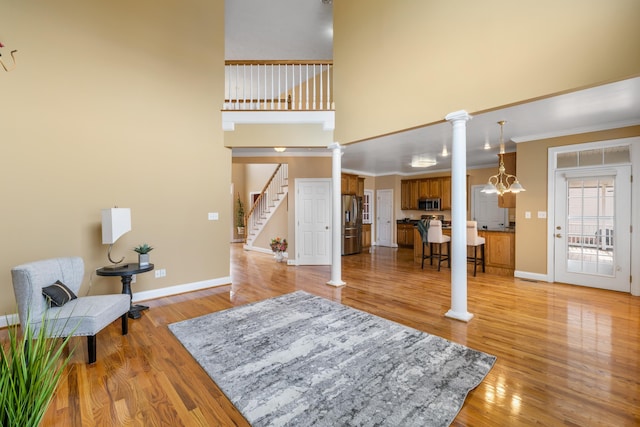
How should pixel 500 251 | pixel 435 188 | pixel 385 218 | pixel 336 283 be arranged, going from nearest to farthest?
pixel 336 283, pixel 500 251, pixel 435 188, pixel 385 218

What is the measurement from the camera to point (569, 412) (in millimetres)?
1913

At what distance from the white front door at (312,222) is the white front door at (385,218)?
12.9 feet

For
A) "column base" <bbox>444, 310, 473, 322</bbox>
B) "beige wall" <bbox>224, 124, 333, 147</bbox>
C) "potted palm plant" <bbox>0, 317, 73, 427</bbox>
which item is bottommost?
"column base" <bbox>444, 310, 473, 322</bbox>

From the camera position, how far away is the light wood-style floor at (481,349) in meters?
1.91

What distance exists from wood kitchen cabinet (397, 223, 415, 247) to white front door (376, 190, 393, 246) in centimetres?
34

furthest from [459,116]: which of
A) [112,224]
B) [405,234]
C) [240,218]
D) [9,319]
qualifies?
[240,218]

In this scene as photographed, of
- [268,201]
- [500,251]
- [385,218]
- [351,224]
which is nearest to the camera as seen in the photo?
[500,251]

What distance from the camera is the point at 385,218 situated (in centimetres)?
1026

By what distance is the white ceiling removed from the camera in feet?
12.0

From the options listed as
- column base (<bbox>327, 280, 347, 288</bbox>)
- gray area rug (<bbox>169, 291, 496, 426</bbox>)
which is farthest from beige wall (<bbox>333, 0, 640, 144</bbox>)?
gray area rug (<bbox>169, 291, 496, 426</bbox>)

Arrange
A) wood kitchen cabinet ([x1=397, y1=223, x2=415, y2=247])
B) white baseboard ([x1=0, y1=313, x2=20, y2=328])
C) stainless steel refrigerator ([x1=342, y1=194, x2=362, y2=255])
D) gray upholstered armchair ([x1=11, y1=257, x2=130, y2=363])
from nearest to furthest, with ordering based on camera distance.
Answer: gray upholstered armchair ([x1=11, y1=257, x2=130, y2=363])
white baseboard ([x1=0, y1=313, x2=20, y2=328])
stainless steel refrigerator ([x1=342, y1=194, x2=362, y2=255])
wood kitchen cabinet ([x1=397, y1=223, x2=415, y2=247])

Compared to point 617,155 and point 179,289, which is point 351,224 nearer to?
point 179,289

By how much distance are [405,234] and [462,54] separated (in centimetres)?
703

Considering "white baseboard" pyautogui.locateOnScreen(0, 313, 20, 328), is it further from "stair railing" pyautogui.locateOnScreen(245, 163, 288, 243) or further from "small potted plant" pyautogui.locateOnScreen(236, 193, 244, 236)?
"small potted plant" pyautogui.locateOnScreen(236, 193, 244, 236)
